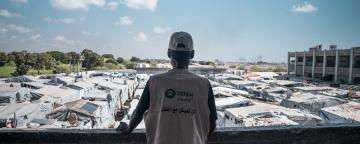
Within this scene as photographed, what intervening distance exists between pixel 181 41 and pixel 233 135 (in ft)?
4.52

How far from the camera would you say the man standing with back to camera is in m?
1.97

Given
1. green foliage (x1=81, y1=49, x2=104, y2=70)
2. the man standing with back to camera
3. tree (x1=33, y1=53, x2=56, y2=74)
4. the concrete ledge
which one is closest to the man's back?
the man standing with back to camera

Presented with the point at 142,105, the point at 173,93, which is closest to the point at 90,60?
the point at 142,105

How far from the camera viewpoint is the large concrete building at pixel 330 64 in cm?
4312

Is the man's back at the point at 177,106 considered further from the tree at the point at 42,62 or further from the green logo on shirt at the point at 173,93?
the tree at the point at 42,62

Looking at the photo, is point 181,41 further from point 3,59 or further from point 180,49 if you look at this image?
point 3,59

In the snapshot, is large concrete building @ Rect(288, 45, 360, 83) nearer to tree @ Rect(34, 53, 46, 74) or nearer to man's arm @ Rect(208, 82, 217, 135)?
man's arm @ Rect(208, 82, 217, 135)

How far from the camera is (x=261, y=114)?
16.4 meters

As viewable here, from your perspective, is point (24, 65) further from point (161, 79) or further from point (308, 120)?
point (161, 79)

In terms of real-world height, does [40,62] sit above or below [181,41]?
below

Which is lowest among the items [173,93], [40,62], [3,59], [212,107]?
[40,62]

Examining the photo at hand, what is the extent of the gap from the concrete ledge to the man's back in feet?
3.08

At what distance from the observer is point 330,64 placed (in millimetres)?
48969

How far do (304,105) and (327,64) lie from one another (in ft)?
102
